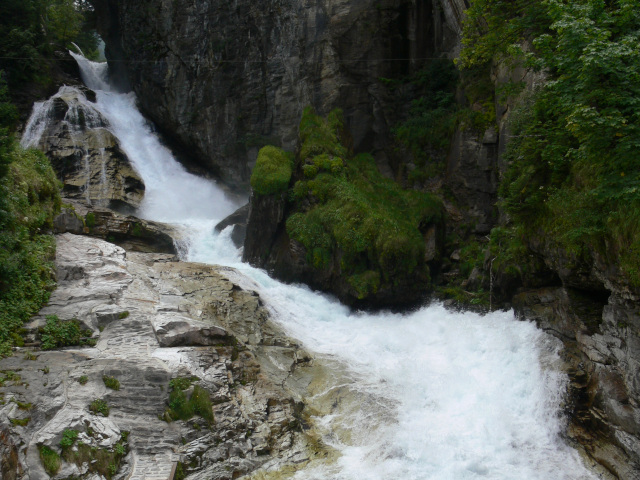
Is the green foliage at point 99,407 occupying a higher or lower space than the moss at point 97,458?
higher

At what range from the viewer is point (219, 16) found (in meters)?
25.3

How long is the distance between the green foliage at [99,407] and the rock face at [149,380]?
0.25 ft

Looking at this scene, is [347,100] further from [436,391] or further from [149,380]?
[149,380]

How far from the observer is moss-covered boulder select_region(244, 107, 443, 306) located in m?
16.0

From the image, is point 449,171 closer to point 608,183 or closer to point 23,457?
point 608,183

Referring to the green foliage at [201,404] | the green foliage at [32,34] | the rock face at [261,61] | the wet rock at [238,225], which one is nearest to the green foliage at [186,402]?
the green foliage at [201,404]

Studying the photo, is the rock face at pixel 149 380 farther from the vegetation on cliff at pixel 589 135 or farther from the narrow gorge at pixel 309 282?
the vegetation on cliff at pixel 589 135

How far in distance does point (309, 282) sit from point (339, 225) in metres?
2.56

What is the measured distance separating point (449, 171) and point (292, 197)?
6686 millimetres

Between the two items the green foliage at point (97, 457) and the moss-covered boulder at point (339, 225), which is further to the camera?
the moss-covered boulder at point (339, 225)

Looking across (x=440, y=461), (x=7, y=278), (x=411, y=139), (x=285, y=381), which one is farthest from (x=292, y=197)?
(x=440, y=461)

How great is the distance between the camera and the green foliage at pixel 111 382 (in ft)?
27.8

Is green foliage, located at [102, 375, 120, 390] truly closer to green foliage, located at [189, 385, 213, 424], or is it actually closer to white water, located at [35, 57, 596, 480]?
green foliage, located at [189, 385, 213, 424]

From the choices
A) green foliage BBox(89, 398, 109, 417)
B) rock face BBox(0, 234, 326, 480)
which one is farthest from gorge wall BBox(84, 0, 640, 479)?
green foliage BBox(89, 398, 109, 417)
